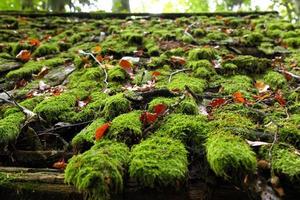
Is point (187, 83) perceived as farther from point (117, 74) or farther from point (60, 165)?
point (60, 165)

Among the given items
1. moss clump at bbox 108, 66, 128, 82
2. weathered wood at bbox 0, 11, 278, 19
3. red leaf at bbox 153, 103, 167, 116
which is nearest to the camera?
red leaf at bbox 153, 103, 167, 116

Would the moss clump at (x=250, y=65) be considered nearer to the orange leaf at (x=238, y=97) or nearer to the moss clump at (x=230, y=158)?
the orange leaf at (x=238, y=97)

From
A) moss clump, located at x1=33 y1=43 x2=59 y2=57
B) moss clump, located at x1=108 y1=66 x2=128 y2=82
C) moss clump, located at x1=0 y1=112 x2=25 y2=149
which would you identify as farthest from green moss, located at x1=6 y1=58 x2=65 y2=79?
moss clump, located at x1=0 y1=112 x2=25 y2=149

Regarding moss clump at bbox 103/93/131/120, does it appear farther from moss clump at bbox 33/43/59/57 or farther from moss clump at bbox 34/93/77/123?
moss clump at bbox 33/43/59/57

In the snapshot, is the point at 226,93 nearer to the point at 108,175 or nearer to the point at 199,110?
the point at 199,110

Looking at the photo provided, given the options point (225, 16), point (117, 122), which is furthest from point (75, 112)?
point (225, 16)

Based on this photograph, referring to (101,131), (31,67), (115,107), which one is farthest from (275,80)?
(31,67)

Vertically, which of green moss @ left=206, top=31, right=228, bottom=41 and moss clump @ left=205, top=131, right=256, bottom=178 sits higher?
green moss @ left=206, top=31, right=228, bottom=41

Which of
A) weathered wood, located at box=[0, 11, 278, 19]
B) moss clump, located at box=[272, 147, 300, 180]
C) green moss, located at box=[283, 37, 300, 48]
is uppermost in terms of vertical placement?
weathered wood, located at box=[0, 11, 278, 19]
